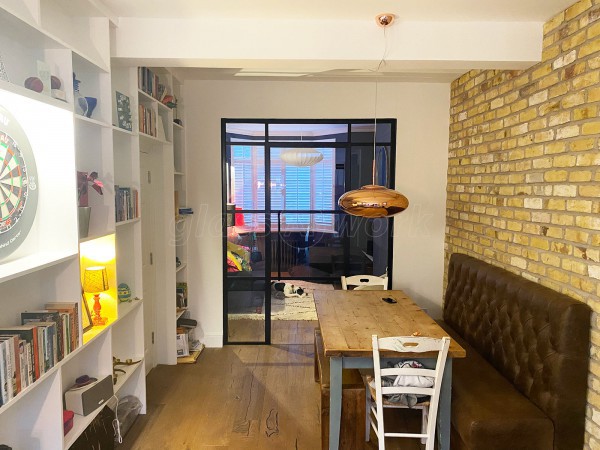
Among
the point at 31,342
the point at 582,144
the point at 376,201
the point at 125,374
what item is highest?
the point at 582,144

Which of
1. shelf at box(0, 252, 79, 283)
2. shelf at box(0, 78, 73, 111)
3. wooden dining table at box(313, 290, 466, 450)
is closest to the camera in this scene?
shelf at box(0, 78, 73, 111)

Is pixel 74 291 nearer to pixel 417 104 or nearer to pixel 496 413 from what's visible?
pixel 496 413

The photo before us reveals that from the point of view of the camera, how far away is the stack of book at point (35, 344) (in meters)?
1.62

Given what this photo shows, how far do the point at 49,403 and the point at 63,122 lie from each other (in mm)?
1347

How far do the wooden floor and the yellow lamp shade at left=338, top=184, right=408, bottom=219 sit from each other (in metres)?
1.54

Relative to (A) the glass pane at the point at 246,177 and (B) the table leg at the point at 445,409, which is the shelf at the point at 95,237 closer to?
(A) the glass pane at the point at 246,177

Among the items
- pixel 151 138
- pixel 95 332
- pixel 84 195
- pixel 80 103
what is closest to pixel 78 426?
pixel 95 332

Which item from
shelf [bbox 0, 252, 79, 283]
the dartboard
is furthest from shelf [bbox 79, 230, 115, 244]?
the dartboard

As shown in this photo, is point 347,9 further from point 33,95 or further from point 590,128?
point 33,95

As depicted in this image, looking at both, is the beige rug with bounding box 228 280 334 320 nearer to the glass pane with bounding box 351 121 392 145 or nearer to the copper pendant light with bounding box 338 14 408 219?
the glass pane with bounding box 351 121 392 145

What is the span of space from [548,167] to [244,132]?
2776 millimetres

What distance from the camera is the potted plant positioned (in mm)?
2234

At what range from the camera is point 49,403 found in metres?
1.97

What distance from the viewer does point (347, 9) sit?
7.94ft
